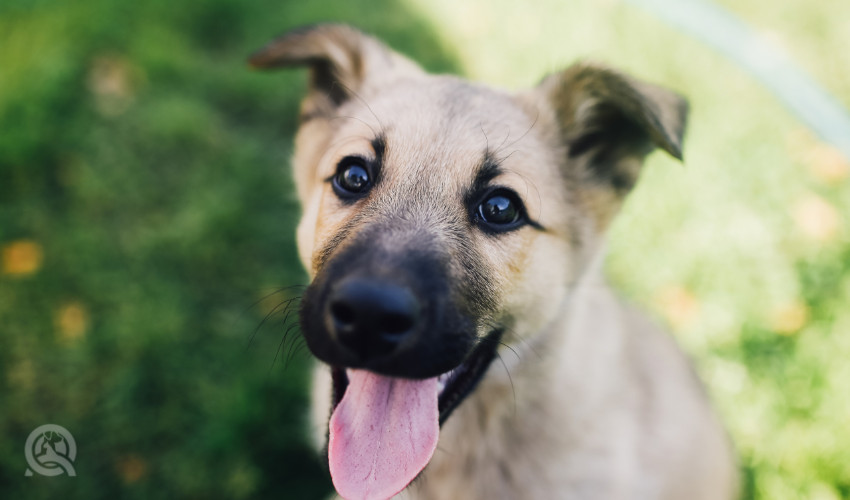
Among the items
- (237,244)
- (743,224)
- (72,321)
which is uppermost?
(743,224)

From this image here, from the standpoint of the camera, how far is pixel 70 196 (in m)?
4.12

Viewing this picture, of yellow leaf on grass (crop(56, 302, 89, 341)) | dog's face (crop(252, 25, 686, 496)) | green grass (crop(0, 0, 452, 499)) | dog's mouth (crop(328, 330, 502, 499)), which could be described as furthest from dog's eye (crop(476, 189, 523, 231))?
yellow leaf on grass (crop(56, 302, 89, 341))

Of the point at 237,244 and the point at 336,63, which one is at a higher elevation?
the point at 336,63

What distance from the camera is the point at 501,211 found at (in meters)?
2.22

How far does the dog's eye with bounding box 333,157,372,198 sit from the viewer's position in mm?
2277

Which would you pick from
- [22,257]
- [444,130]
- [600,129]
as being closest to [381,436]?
[444,130]

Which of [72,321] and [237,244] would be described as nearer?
[72,321]

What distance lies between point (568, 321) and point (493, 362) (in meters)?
0.39

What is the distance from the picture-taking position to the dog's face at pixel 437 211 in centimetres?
177

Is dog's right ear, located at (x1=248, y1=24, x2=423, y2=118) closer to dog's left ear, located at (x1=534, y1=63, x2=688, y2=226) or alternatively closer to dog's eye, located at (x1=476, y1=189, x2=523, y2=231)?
dog's left ear, located at (x1=534, y1=63, x2=688, y2=226)

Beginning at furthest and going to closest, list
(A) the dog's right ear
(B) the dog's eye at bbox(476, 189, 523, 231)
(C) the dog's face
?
(A) the dog's right ear → (B) the dog's eye at bbox(476, 189, 523, 231) → (C) the dog's face

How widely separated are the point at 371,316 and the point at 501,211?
79 centimetres

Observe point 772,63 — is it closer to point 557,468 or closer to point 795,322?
point 795,322

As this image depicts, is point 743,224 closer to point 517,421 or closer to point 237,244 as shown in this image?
point 517,421
